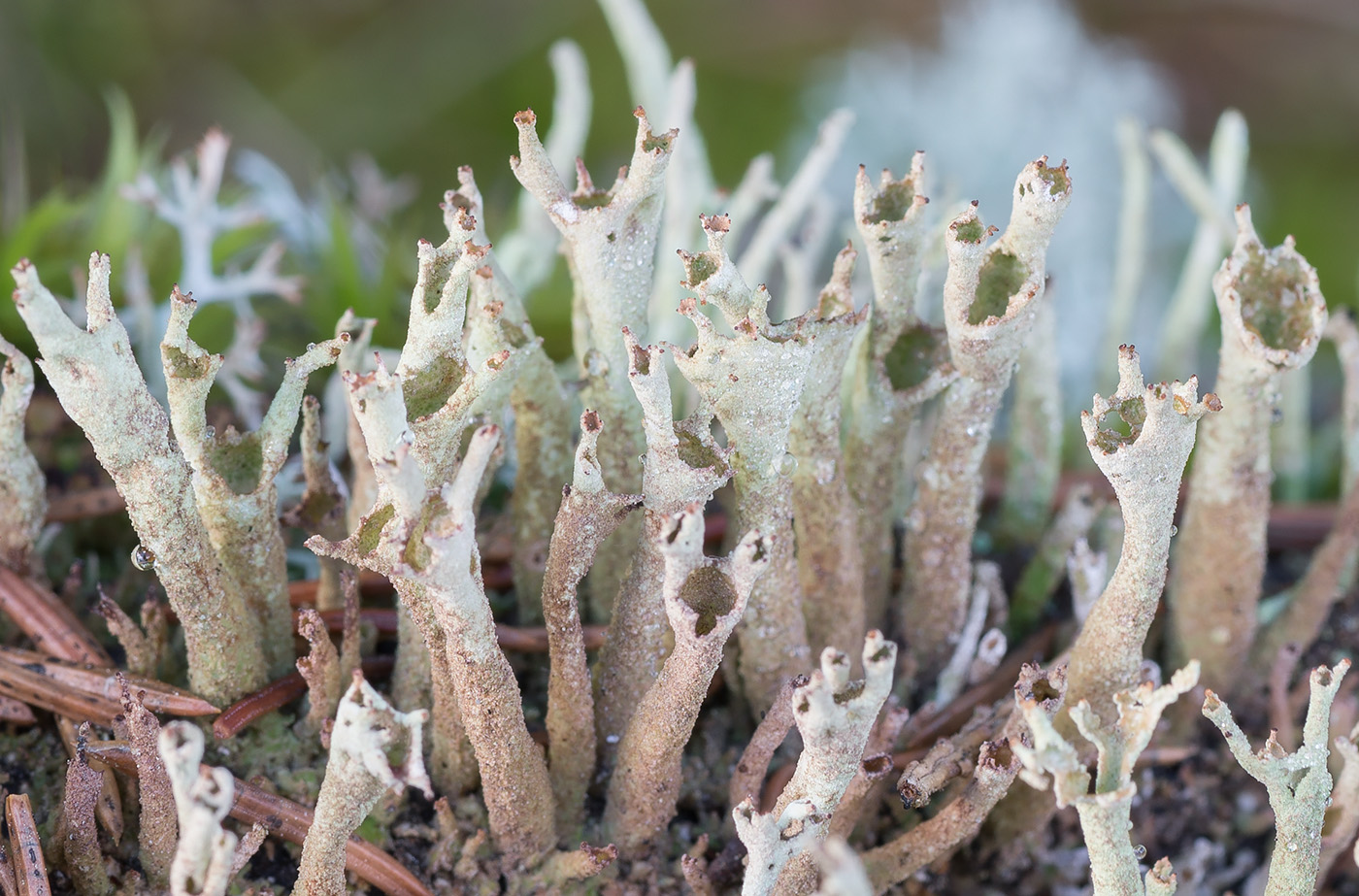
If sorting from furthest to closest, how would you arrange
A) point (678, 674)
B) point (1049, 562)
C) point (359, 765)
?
1. point (1049, 562)
2. point (678, 674)
3. point (359, 765)

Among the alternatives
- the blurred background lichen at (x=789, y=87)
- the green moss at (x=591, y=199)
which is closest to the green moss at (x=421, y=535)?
the green moss at (x=591, y=199)

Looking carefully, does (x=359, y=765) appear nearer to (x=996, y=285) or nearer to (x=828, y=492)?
(x=828, y=492)

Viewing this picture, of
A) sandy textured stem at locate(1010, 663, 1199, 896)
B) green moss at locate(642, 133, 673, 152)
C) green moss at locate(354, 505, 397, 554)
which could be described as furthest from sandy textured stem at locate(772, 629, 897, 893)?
green moss at locate(642, 133, 673, 152)

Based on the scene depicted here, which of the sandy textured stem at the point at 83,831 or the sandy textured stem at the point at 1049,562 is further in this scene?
the sandy textured stem at the point at 1049,562

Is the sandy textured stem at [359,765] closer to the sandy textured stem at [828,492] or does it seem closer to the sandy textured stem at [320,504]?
the sandy textured stem at [320,504]

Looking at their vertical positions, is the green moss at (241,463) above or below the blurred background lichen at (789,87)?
below

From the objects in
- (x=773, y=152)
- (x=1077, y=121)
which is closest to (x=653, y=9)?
(x=773, y=152)

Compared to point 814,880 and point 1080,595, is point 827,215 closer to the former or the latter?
point 1080,595

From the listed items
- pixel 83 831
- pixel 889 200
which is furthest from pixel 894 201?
pixel 83 831
